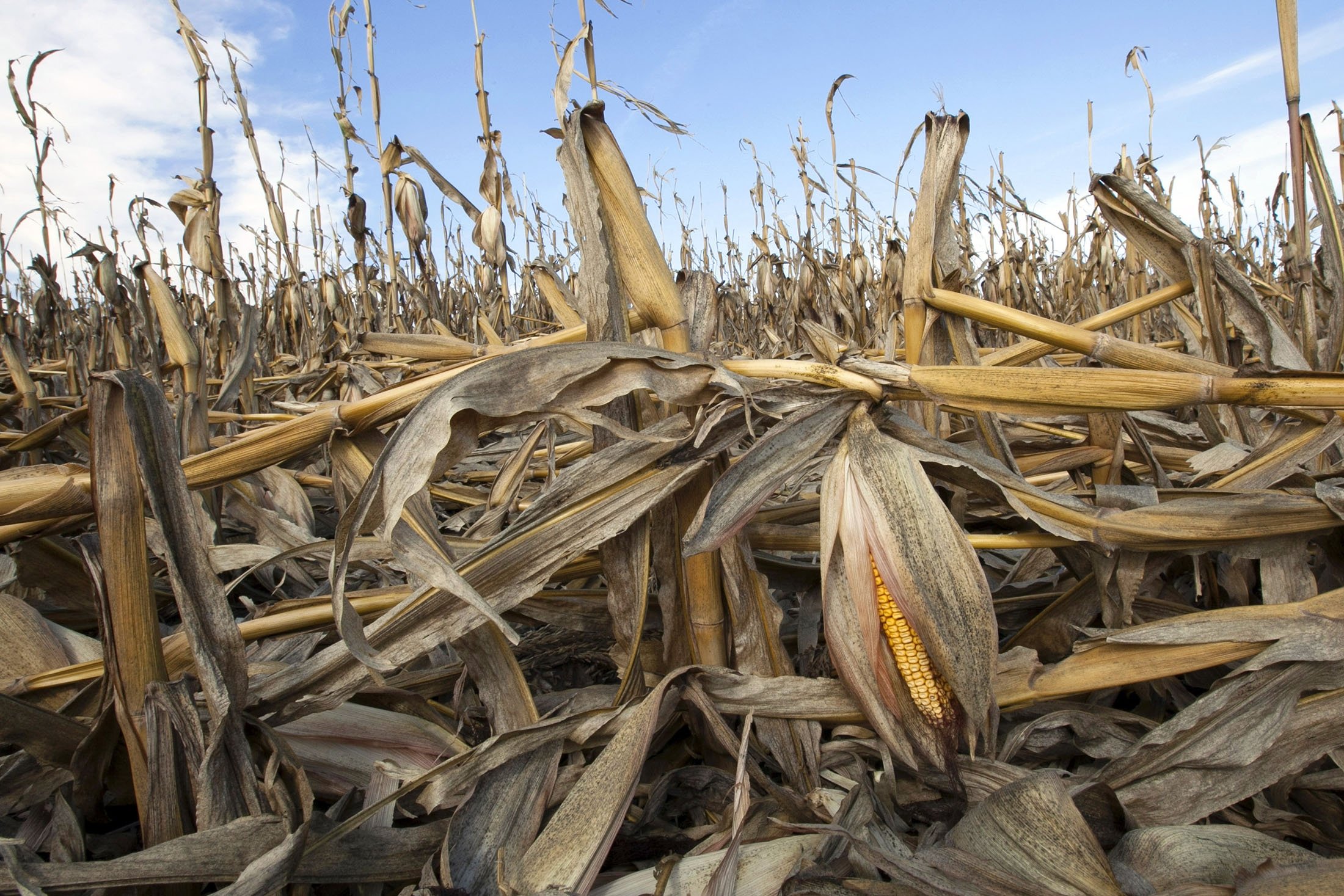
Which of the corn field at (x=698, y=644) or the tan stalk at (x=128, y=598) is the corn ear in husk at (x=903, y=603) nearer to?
the corn field at (x=698, y=644)

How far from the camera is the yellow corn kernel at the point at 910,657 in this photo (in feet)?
2.63

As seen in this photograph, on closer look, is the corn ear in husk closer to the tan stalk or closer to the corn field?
the corn field

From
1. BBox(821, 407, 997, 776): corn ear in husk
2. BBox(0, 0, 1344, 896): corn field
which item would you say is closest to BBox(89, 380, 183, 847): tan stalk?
BBox(0, 0, 1344, 896): corn field

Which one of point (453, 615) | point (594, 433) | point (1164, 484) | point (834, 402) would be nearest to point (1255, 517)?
point (1164, 484)

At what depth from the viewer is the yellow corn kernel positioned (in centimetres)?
80

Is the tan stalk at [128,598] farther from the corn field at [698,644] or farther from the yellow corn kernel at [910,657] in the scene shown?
the yellow corn kernel at [910,657]

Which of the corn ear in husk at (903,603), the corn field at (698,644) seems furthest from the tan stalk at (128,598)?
the corn ear in husk at (903,603)

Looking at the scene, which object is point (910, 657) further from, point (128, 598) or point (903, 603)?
point (128, 598)

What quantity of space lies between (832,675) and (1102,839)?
0.34 m

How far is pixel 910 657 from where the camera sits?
0.81 metres

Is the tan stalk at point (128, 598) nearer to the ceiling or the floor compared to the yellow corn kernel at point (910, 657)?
nearer to the ceiling

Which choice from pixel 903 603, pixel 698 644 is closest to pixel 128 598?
pixel 698 644

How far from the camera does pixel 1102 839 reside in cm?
81

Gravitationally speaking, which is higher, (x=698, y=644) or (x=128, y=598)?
(x=128, y=598)
